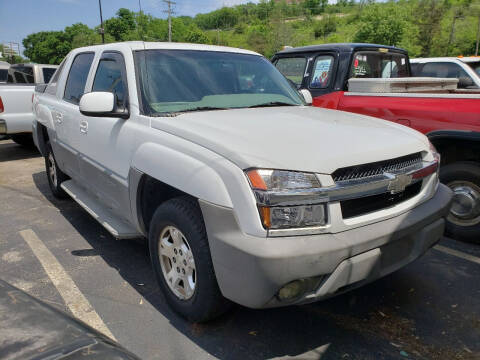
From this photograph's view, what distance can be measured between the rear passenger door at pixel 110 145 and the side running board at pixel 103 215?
9 centimetres

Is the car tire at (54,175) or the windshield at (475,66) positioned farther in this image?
the windshield at (475,66)

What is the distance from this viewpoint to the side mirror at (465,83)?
7156mm

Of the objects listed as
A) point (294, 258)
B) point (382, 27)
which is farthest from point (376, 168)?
point (382, 27)

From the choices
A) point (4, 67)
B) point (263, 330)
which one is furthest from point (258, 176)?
point (4, 67)

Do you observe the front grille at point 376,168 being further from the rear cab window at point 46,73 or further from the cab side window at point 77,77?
the rear cab window at point 46,73

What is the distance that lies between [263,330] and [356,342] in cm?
58

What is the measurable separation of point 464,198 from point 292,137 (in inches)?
95.1

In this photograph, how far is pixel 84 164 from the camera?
12.5 feet

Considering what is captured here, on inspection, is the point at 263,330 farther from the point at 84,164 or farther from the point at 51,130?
the point at 51,130

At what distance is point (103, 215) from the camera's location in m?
3.47

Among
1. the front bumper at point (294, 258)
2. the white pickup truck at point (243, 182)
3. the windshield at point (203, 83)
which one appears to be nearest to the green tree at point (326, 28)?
the windshield at point (203, 83)

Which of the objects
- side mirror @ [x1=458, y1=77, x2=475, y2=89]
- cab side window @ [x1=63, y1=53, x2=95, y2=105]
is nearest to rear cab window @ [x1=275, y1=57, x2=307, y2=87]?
cab side window @ [x1=63, y1=53, x2=95, y2=105]

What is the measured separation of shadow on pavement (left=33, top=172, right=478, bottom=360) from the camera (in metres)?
2.41

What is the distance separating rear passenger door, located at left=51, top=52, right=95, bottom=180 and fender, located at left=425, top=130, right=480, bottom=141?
3.35 m
